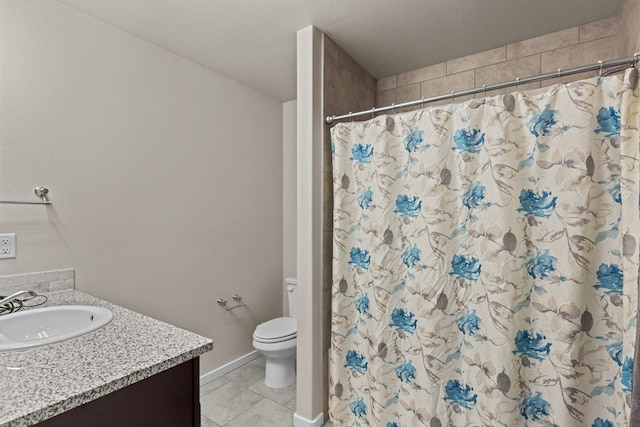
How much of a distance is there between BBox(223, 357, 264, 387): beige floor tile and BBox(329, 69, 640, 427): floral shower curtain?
0.81m

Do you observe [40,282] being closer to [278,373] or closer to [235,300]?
[235,300]

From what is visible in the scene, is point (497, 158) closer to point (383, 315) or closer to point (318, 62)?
point (383, 315)

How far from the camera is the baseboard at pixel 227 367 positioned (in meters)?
2.42

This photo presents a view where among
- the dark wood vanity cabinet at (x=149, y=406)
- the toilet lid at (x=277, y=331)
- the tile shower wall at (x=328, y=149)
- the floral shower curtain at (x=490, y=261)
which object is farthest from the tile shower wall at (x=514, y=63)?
the dark wood vanity cabinet at (x=149, y=406)

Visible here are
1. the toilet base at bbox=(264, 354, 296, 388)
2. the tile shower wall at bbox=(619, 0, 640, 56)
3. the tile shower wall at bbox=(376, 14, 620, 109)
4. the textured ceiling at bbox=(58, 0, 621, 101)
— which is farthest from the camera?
the toilet base at bbox=(264, 354, 296, 388)

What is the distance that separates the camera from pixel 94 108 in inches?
73.0

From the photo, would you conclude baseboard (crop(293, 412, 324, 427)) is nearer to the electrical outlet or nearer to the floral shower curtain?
the floral shower curtain

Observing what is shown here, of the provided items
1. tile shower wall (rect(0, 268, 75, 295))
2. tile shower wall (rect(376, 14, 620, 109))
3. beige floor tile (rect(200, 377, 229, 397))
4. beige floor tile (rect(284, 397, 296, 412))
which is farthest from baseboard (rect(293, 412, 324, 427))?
tile shower wall (rect(376, 14, 620, 109))

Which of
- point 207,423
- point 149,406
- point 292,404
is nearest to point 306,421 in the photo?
point 292,404

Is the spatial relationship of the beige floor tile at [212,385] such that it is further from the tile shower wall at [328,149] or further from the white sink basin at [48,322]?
the white sink basin at [48,322]

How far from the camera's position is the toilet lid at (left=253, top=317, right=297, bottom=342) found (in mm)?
2316

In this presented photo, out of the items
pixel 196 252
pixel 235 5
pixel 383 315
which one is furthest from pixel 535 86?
pixel 196 252

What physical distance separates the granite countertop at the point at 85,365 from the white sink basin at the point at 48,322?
5.4 inches

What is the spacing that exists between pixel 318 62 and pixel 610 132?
57.0 inches
